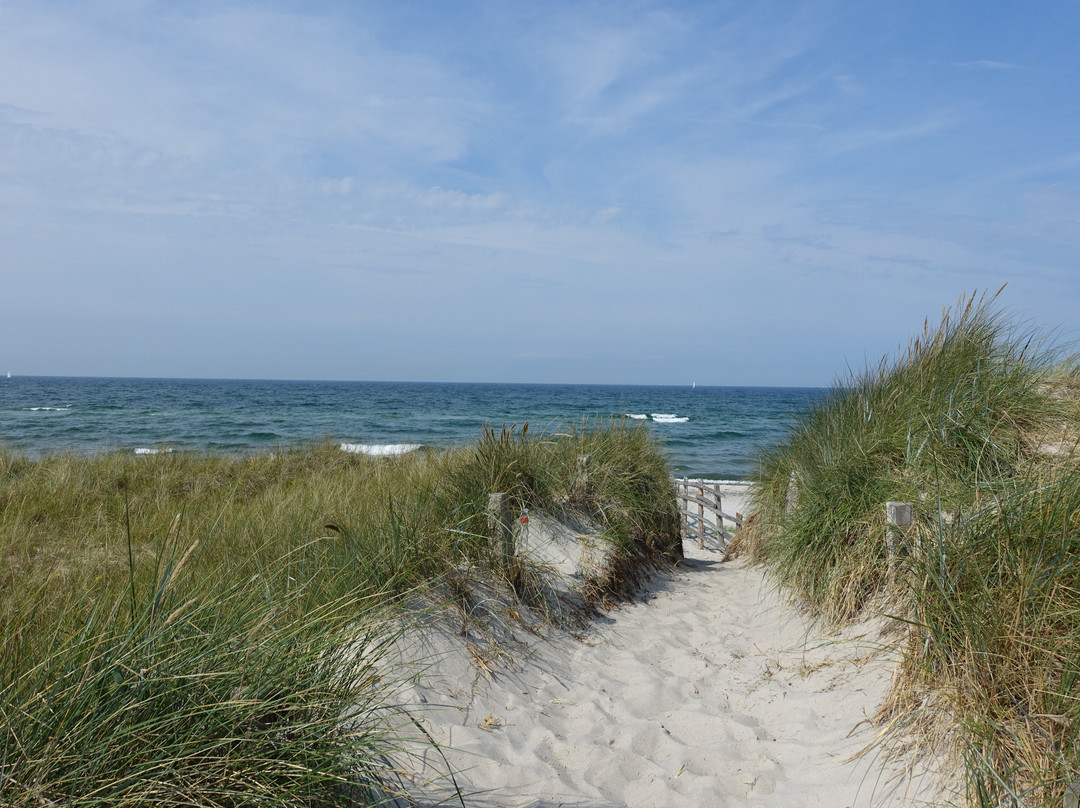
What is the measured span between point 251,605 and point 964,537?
373 cm

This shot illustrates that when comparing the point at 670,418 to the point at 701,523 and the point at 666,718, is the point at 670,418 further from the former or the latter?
the point at 666,718

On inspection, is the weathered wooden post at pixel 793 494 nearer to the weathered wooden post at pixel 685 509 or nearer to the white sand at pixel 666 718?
the white sand at pixel 666 718

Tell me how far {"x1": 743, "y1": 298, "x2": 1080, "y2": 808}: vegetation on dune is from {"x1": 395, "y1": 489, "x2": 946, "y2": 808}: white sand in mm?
362

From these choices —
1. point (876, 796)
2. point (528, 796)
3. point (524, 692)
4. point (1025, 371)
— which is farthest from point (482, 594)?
point (1025, 371)

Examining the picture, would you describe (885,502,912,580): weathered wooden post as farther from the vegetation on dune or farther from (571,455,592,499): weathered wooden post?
(571,455,592,499): weathered wooden post

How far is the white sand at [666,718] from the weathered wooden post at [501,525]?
0.76m

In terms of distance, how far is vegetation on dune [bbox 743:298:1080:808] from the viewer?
284 cm

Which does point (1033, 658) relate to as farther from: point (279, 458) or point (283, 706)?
point (279, 458)

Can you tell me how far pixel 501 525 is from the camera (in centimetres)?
550

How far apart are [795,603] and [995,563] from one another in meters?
2.58

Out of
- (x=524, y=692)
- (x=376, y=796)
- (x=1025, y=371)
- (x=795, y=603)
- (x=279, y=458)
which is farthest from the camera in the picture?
(x=279, y=458)

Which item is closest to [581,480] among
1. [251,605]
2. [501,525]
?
[501,525]

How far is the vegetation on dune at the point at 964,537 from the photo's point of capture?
2844 mm

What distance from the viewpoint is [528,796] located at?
10.9ft
